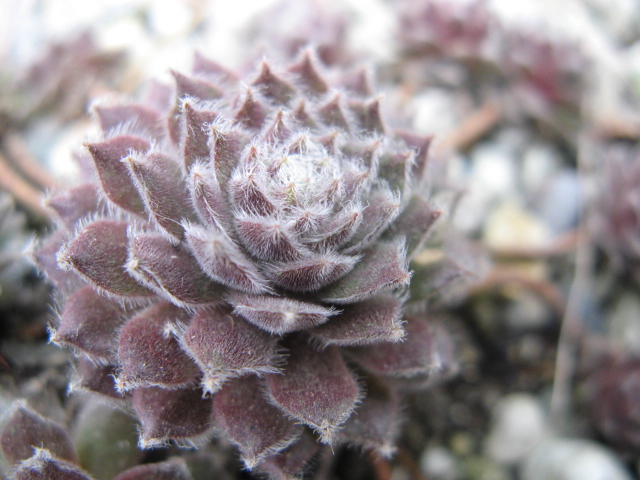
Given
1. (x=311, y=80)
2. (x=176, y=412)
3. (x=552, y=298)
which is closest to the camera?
(x=176, y=412)

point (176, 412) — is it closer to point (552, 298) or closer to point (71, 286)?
point (71, 286)

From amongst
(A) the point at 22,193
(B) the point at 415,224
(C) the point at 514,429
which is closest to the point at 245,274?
(B) the point at 415,224

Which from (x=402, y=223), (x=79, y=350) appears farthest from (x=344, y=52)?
(x=79, y=350)

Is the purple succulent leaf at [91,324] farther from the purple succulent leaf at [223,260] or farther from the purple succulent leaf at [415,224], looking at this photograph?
the purple succulent leaf at [415,224]

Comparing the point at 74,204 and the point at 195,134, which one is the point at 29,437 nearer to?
the point at 74,204

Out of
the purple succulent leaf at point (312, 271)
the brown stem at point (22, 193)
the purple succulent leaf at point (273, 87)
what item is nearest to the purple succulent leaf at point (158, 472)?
the purple succulent leaf at point (312, 271)
